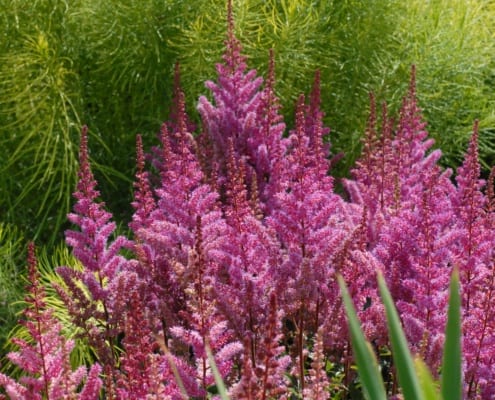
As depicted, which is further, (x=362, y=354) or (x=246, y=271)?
(x=246, y=271)

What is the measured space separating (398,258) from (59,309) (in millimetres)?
1633

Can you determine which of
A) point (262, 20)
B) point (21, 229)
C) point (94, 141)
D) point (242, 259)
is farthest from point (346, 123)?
point (242, 259)

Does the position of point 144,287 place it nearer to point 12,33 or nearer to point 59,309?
point 59,309

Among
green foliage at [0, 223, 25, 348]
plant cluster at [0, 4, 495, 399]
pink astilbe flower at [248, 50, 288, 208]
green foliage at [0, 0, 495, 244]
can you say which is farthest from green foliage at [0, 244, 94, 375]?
pink astilbe flower at [248, 50, 288, 208]

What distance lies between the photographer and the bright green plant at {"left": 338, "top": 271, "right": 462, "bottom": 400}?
1.42 meters

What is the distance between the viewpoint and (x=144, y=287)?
2744 mm

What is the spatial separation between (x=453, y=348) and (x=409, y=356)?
69mm

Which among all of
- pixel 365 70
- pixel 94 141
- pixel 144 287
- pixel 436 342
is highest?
pixel 365 70

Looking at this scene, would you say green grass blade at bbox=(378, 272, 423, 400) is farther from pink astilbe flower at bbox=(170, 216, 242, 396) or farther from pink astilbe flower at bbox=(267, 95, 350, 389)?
pink astilbe flower at bbox=(267, 95, 350, 389)

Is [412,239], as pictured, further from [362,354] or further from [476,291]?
[362,354]

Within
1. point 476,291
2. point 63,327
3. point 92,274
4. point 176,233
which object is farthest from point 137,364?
point 63,327

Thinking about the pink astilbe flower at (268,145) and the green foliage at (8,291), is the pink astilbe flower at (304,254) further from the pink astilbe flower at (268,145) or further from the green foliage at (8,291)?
the green foliage at (8,291)

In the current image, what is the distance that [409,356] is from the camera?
146cm

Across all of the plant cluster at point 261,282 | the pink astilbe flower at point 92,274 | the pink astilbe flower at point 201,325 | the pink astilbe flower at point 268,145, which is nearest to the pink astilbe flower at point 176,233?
the plant cluster at point 261,282
